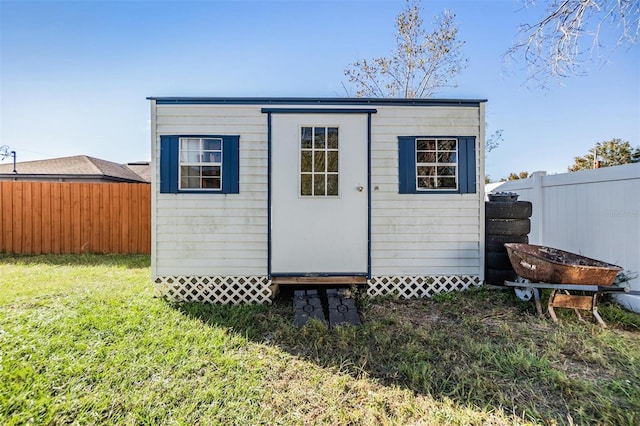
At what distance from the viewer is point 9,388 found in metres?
2.06

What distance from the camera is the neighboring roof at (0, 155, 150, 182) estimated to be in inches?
471

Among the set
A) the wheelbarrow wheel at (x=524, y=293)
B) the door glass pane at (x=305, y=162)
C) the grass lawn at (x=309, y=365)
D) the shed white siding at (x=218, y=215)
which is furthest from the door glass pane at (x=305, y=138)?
the wheelbarrow wheel at (x=524, y=293)

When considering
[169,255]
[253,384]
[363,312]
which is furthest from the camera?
[169,255]

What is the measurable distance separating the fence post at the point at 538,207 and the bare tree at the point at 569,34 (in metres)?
1.68

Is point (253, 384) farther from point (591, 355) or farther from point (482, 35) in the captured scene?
point (482, 35)

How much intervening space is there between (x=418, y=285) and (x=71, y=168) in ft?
50.5

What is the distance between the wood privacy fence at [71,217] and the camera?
698 centimetres

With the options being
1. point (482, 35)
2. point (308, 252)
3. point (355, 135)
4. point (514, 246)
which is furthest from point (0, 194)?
point (482, 35)

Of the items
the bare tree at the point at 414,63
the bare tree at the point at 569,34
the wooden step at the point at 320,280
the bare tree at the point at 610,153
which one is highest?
the bare tree at the point at 414,63

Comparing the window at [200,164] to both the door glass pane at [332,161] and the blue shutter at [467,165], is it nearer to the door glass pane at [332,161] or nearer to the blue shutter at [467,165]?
the door glass pane at [332,161]

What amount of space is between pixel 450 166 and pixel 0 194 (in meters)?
10.4

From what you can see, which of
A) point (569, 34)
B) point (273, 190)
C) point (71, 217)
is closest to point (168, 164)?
point (273, 190)

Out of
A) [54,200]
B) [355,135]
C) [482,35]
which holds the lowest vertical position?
[54,200]

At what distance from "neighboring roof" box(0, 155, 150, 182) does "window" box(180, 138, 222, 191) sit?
1056 cm
